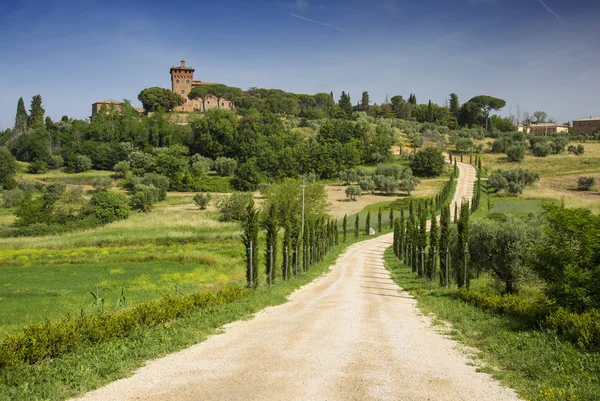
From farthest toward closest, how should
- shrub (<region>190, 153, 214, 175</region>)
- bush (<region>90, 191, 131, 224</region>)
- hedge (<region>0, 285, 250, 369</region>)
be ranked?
shrub (<region>190, 153, 214, 175</region>) < bush (<region>90, 191, 131, 224</region>) < hedge (<region>0, 285, 250, 369</region>)

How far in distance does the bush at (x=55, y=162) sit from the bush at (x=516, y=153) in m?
109

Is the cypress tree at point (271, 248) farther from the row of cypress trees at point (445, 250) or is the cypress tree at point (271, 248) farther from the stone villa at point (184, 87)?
the stone villa at point (184, 87)

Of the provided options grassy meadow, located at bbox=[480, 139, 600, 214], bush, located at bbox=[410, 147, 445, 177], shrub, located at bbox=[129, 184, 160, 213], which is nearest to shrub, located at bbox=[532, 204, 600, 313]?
grassy meadow, located at bbox=[480, 139, 600, 214]

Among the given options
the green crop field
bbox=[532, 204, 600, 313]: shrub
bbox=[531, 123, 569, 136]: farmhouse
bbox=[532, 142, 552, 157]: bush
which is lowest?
the green crop field

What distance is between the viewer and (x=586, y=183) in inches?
3216

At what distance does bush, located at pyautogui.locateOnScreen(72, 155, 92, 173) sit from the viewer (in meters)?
114

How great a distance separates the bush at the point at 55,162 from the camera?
117 meters

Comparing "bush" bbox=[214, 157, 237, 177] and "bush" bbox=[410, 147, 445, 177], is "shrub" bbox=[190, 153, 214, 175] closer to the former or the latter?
"bush" bbox=[214, 157, 237, 177]

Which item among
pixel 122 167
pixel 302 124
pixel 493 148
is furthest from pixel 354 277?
pixel 302 124

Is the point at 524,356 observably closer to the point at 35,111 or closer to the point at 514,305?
the point at 514,305

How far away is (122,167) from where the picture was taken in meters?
108

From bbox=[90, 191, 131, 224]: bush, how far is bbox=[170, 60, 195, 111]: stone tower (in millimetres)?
105959

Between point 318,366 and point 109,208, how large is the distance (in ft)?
231

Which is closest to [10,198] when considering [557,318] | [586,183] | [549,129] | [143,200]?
[143,200]
